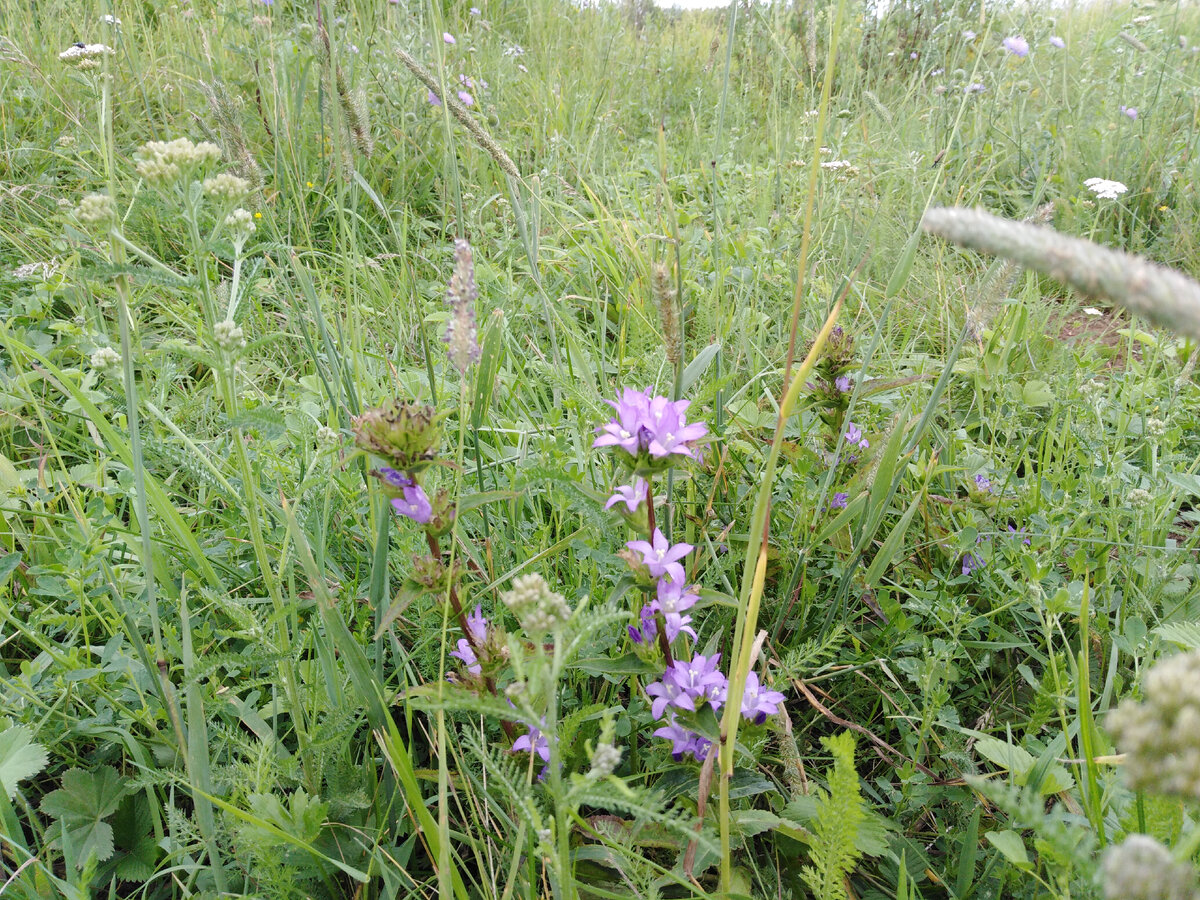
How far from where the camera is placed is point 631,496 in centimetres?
105

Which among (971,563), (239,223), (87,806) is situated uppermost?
(239,223)

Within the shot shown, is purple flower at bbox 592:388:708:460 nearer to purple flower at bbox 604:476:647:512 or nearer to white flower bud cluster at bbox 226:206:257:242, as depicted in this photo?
purple flower at bbox 604:476:647:512

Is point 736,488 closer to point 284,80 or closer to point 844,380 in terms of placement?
point 844,380

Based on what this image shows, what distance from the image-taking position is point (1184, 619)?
1389 millimetres

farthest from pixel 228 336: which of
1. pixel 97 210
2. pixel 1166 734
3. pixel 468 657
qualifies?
pixel 1166 734

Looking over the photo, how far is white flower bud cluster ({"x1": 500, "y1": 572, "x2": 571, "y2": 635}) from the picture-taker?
2.28 feet

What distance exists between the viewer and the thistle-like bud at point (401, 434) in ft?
3.04

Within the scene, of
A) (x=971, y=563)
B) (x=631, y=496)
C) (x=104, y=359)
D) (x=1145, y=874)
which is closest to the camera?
(x=1145, y=874)

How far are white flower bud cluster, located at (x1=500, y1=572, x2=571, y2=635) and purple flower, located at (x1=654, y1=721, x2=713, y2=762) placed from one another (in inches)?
15.6

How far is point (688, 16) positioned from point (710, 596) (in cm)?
753

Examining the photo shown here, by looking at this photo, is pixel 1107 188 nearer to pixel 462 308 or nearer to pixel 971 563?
pixel 971 563

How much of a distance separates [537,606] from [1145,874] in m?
0.49

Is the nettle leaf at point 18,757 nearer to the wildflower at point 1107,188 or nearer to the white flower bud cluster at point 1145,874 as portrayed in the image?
Result: the white flower bud cluster at point 1145,874

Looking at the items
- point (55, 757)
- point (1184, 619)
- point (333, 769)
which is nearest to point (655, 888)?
point (333, 769)
